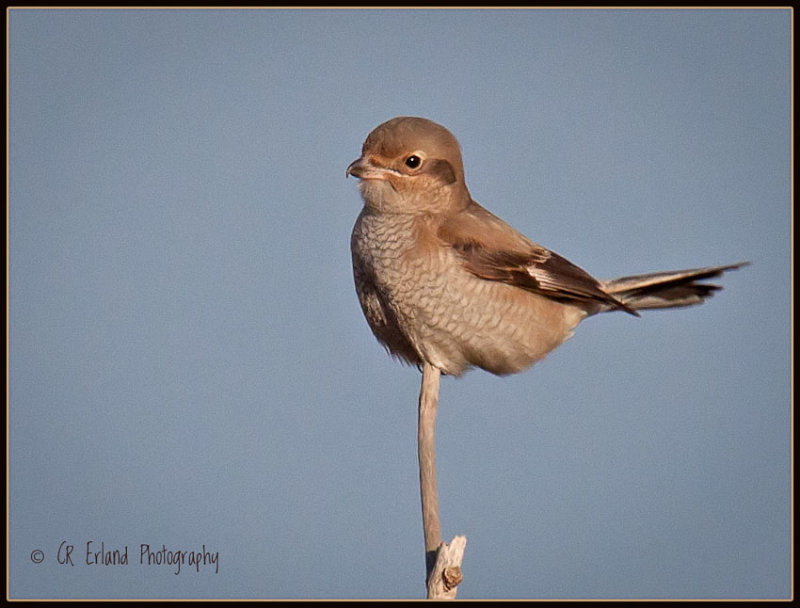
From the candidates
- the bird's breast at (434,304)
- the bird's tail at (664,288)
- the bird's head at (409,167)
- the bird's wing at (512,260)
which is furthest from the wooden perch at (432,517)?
the bird's tail at (664,288)

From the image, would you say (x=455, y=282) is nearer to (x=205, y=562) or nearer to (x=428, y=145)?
(x=428, y=145)

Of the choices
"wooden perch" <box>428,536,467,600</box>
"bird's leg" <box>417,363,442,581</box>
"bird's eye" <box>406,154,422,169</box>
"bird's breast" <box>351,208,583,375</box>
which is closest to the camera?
"wooden perch" <box>428,536,467,600</box>

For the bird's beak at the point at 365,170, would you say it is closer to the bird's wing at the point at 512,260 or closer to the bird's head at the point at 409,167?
the bird's head at the point at 409,167

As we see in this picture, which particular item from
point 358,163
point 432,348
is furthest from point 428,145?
point 432,348

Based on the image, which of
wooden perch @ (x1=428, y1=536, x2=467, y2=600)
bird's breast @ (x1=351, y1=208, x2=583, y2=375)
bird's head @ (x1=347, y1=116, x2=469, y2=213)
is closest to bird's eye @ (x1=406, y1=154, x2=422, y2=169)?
bird's head @ (x1=347, y1=116, x2=469, y2=213)

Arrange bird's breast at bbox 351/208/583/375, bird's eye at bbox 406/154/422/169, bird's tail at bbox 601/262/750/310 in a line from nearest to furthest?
bird's breast at bbox 351/208/583/375 < bird's eye at bbox 406/154/422/169 < bird's tail at bbox 601/262/750/310

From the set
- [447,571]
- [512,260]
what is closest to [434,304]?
[512,260]

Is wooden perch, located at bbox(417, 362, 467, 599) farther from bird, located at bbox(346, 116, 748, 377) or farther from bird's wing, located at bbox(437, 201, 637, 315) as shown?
bird's wing, located at bbox(437, 201, 637, 315)
